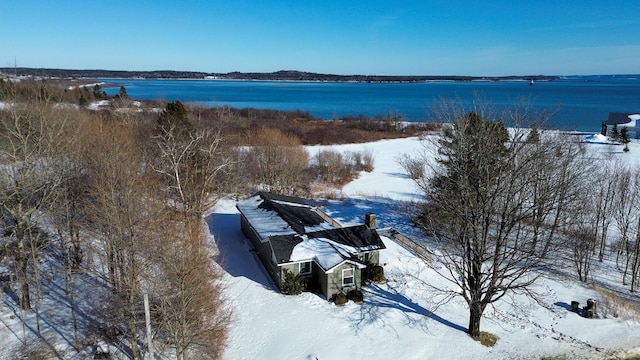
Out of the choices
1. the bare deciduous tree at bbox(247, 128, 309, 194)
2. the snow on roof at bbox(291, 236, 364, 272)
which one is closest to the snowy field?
the snow on roof at bbox(291, 236, 364, 272)

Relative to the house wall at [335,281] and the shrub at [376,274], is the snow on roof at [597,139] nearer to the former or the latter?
the shrub at [376,274]

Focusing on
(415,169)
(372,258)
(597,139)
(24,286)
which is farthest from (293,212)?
(597,139)

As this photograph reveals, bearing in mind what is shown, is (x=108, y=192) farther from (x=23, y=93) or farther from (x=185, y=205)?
(x=23, y=93)

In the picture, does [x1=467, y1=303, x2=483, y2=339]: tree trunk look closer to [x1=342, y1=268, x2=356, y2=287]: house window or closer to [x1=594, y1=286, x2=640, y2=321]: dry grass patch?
[x1=342, y1=268, x2=356, y2=287]: house window

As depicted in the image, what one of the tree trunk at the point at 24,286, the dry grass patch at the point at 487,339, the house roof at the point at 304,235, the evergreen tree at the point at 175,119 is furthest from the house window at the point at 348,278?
the evergreen tree at the point at 175,119

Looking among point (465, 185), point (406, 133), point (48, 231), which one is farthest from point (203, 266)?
point (406, 133)

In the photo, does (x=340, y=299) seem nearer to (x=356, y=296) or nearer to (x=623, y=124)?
(x=356, y=296)
